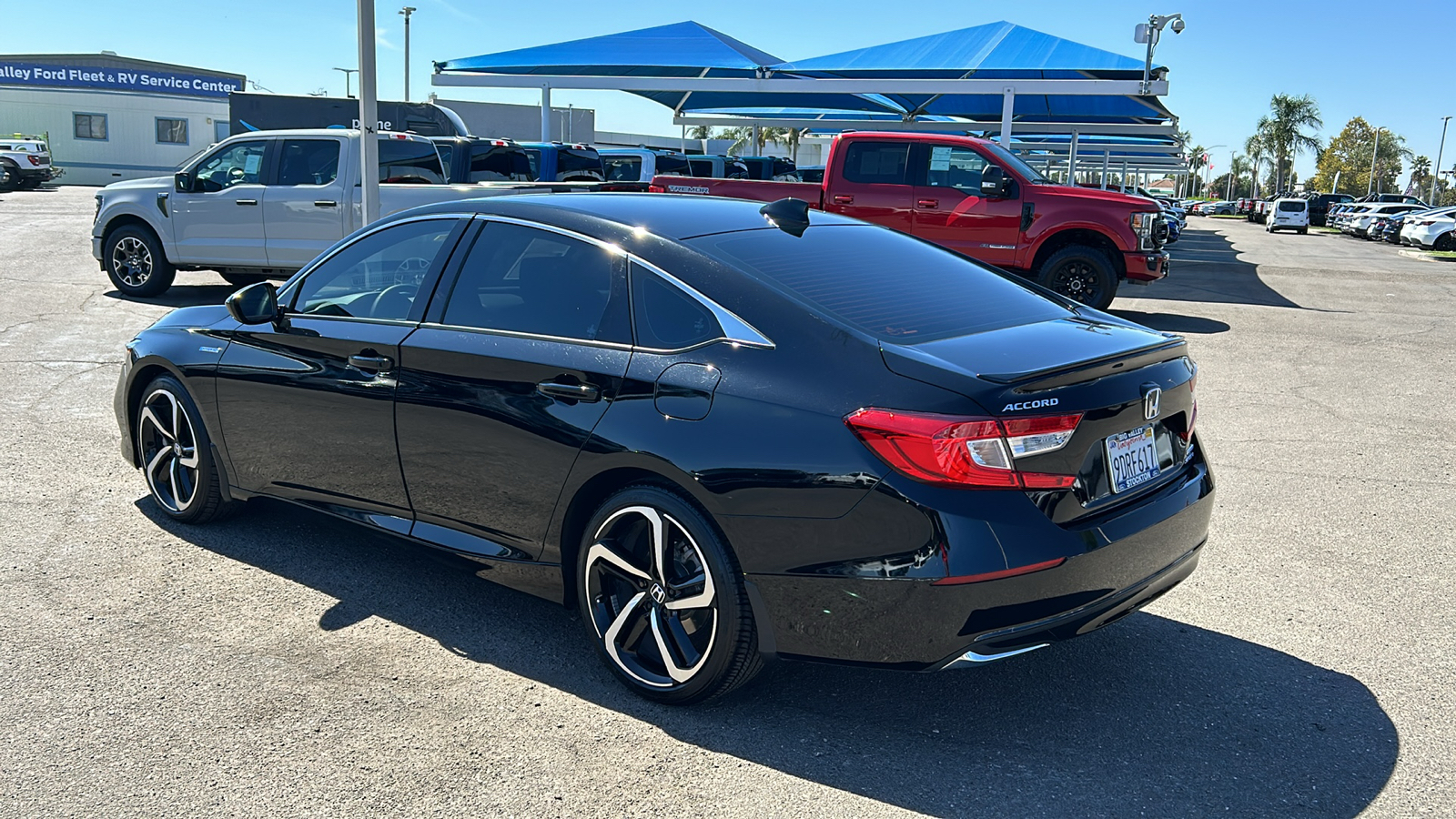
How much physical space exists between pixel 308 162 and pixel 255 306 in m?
8.82

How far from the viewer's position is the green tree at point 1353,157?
361ft

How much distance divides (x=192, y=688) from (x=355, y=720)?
1.98 ft

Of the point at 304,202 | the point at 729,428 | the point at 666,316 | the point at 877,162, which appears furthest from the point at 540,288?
the point at 877,162

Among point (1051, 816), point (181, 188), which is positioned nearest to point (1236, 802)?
point (1051, 816)

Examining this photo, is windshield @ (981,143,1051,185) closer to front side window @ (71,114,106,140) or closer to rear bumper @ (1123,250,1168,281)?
rear bumper @ (1123,250,1168,281)

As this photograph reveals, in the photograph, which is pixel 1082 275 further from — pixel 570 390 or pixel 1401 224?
pixel 1401 224

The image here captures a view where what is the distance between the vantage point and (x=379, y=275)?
4480 mm

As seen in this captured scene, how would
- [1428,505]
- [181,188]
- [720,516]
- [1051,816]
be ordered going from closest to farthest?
[1051,816]
[720,516]
[1428,505]
[181,188]

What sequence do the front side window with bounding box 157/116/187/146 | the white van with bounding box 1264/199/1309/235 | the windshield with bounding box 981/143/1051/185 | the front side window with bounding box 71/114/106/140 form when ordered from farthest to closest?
the front side window with bounding box 157/116/187/146
the front side window with bounding box 71/114/106/140
the white van with bounding box 1264/199/1309/235
the windshield with bounding box 981/143/1051/185

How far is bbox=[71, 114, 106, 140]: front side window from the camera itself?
5256 centimetres

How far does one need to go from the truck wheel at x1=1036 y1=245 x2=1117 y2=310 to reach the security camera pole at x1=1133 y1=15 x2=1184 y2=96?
761 cm

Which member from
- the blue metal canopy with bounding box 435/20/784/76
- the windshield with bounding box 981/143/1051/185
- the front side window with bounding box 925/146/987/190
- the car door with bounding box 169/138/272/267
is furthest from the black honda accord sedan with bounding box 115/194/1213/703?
the blue metal canopy with bounding box 435/20/784/76

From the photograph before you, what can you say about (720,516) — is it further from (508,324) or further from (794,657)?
(508,324)

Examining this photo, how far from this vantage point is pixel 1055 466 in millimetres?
3012
